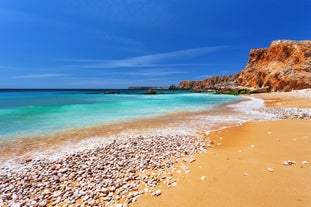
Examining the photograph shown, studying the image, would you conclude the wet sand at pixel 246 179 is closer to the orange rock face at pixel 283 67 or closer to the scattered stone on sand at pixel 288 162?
the scattered stone on sand at pixel 288 162

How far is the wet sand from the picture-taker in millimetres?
3332

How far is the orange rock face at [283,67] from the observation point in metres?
41.8

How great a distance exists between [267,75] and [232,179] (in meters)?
58.9

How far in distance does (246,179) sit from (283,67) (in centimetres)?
5660

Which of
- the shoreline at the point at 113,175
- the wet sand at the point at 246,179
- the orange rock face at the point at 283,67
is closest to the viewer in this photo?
the wet sand at the point at 246,179

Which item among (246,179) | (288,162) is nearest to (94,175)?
(246,179)

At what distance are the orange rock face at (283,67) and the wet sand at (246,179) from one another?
47.9 meters

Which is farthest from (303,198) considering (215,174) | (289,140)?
(289,140)

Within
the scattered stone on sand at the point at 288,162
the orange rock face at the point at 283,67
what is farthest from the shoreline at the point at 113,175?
the orange rock face at the point at 283,67

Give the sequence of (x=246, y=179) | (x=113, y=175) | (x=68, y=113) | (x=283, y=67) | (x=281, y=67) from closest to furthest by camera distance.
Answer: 1. (x=246, y=179)
2. (x=113, y=175)
3. (x=68, y=113)
4. (x=283, y=67)
5. (x=281, y=67)

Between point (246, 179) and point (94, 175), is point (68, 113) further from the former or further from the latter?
point (246, 179)

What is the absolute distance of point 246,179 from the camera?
396cm

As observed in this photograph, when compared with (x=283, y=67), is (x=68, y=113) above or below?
below

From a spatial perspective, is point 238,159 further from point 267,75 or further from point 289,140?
point 267,75
